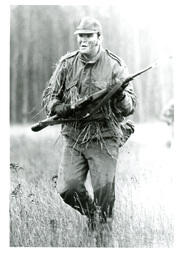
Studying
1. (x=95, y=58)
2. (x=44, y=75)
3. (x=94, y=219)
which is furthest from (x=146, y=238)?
(x=44, y=75)

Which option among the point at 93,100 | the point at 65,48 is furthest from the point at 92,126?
the point at 65,48

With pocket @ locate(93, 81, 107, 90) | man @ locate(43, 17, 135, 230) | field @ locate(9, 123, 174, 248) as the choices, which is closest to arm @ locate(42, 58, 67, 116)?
man @ locate(43, 17, 135, 230)

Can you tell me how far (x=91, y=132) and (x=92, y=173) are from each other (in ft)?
1.01

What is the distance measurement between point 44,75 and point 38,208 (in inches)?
54.1

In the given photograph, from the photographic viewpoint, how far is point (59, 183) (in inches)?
160

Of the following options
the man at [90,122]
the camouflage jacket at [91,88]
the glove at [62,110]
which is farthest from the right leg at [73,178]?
the glove at [62,110]

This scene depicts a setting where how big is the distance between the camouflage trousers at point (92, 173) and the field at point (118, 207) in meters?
0.28

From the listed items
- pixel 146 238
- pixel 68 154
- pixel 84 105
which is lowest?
pixel 146 238

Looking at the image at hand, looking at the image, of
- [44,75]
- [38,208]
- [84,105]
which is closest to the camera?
[84,105]

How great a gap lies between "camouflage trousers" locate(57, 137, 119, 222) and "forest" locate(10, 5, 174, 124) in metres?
0.88

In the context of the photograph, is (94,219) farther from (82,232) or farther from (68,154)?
(68,154)

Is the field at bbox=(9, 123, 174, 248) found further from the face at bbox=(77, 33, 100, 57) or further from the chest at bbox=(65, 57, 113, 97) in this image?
the face at bbox=(77, 33, 100, 57)

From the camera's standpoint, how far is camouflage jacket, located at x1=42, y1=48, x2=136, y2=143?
3.95 meters

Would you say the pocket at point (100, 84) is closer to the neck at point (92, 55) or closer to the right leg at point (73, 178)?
the neck at point (92, 55)
